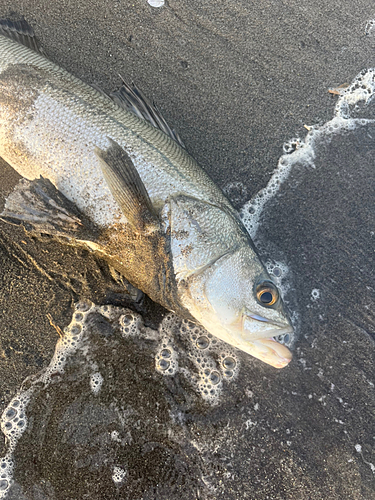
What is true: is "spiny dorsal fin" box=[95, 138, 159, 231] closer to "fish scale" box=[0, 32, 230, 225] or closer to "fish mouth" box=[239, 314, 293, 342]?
"fish scale" box=[0, 32, 230, 225]

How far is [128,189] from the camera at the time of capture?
2145 mm

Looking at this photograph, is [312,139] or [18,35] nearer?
[18,35]

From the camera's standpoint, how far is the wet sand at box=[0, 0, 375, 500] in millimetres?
2457

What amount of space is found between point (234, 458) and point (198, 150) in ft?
8.99

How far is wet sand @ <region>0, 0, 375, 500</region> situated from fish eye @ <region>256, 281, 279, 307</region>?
82cm

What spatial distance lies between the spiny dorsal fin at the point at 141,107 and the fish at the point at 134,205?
0.27m

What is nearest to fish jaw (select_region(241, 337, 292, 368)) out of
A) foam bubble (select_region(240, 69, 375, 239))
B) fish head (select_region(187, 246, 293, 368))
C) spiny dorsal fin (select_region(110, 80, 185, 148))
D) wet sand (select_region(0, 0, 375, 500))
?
fish head (select_region(187, 246, 293, 368))

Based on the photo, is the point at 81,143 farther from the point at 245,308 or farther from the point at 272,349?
the point at 272,349

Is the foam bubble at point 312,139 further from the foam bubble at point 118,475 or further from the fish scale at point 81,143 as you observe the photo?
the foam bubble at point 118,475

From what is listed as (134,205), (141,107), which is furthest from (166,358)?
(141,107)

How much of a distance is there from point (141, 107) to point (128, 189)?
1038mm

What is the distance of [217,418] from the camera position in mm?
2568

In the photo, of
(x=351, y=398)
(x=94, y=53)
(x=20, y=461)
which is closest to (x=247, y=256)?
(x=351, y=398)

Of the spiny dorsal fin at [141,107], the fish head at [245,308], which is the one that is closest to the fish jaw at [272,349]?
the fish head at [245,308]
